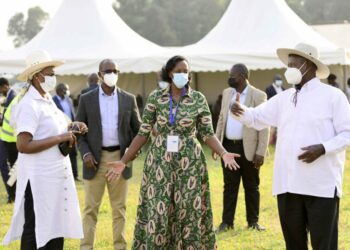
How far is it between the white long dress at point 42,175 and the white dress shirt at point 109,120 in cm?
95

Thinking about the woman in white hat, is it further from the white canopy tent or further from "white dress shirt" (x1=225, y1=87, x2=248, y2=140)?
the white canopy tent

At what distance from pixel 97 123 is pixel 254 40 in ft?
37.6

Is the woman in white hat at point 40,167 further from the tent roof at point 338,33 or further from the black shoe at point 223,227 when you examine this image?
the tent roof at point 338,33

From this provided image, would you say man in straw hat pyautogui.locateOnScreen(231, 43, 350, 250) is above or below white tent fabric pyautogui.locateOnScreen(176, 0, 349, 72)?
below

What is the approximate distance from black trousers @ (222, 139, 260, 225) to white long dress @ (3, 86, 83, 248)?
9.11 feet

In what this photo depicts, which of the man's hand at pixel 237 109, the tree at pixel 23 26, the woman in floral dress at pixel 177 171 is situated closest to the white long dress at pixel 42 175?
the woman in floral dress at pixel 177 171

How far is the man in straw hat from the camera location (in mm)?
4852

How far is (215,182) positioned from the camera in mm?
11133

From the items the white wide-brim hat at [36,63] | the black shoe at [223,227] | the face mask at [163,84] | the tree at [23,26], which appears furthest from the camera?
the tree at [23,26]

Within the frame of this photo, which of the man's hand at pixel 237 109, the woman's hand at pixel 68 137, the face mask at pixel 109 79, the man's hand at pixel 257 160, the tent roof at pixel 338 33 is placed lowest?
the man's hand at pixel 257 160

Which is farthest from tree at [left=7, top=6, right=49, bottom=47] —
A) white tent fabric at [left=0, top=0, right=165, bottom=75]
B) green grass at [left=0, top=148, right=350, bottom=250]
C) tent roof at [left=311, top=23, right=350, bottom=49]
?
green grass at [left=0, top=148, right=350, bottom=250]

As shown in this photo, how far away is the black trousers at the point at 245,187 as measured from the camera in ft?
24.6

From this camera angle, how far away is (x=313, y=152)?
4.76 meters

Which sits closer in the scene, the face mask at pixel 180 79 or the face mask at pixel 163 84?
the face mask at pixel 180 79
